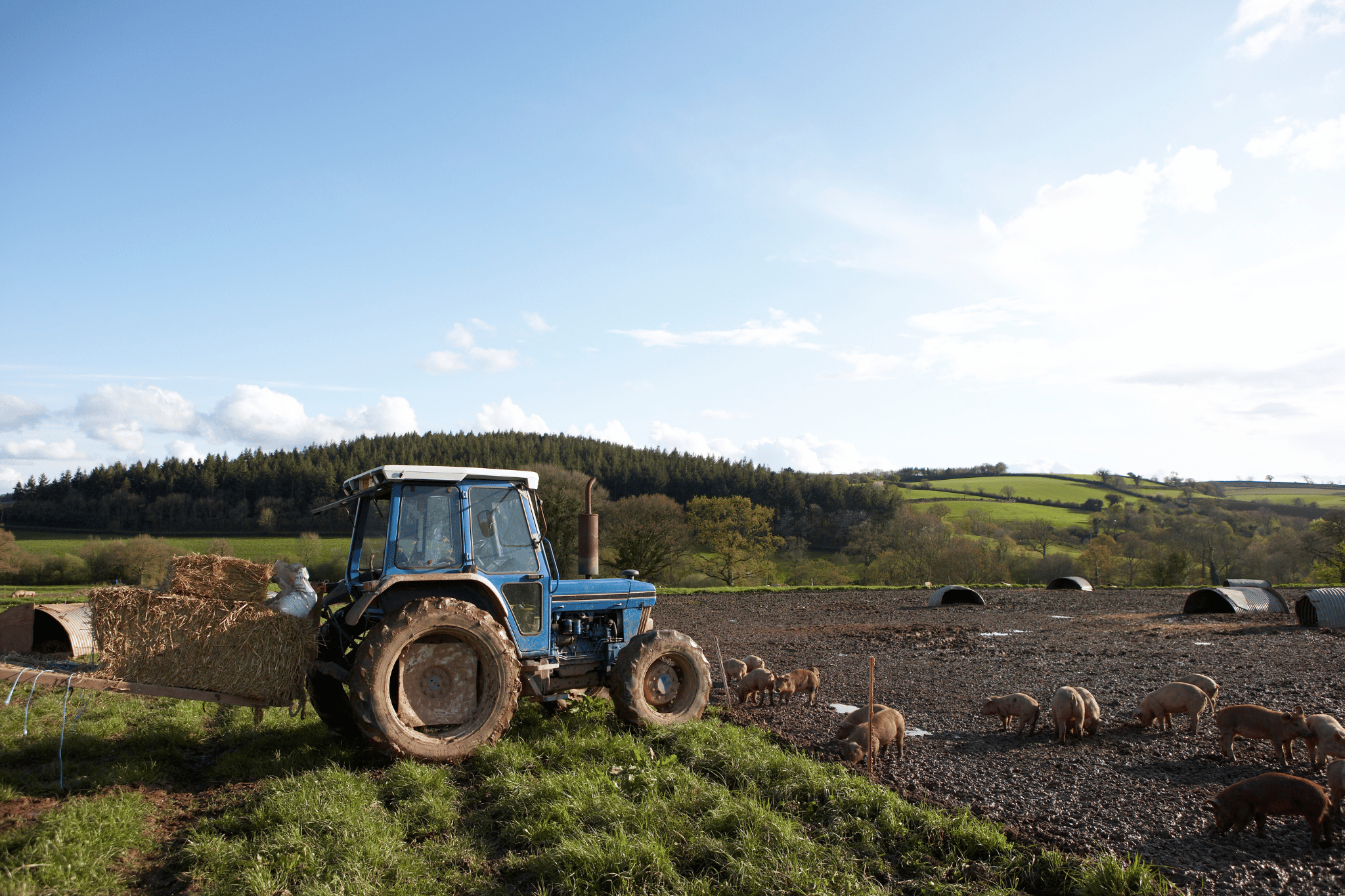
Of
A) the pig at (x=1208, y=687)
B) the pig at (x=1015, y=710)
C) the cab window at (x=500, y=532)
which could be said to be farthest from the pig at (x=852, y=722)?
the pig at (x=1208, y=687)

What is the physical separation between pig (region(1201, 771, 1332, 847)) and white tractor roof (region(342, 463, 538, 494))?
6.29 meters

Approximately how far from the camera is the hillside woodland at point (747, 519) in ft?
133

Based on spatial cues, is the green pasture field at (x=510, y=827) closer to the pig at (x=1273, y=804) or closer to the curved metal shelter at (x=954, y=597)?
the pig at (x=1273, y=804)

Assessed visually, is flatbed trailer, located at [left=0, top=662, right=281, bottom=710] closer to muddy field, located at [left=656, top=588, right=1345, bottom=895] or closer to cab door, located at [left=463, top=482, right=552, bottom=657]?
cab door, located at [left=463, top=482, right=552, bottom=657]

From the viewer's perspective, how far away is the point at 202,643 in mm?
5930

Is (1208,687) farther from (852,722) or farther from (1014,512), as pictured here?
(1014,512)

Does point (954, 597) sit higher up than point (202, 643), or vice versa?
point (202, 643)

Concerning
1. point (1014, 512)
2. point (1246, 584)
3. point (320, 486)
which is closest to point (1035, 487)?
point (1014, 512)

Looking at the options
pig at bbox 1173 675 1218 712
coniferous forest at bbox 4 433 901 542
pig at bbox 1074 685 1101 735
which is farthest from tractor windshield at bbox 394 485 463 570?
coniferous forest at bbox 4 433 901 542

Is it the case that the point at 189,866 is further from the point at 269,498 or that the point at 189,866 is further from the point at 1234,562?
the point at 269,498

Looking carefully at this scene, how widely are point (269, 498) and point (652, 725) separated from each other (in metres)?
66.5

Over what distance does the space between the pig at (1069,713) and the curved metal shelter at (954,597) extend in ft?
57.4

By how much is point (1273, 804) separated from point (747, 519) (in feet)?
151

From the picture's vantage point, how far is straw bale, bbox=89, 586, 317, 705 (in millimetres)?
5715
